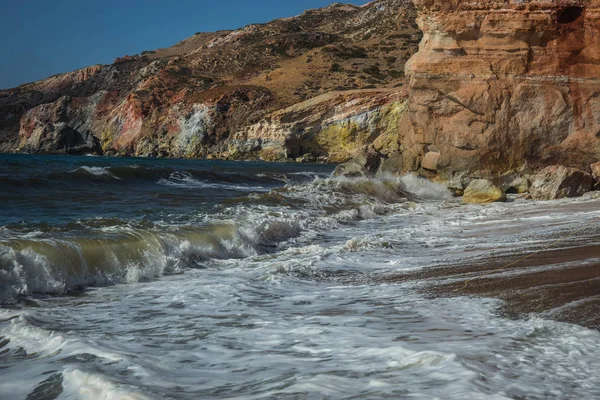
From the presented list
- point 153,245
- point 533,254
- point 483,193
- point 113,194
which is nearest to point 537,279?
point 533,254

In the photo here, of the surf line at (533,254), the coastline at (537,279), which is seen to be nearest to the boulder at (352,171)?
the surf line at (533,254)

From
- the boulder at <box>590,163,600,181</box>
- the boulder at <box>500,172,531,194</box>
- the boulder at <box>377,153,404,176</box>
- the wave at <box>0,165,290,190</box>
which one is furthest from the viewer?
the boulder at <box>377,153,404,176</box>

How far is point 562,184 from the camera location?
15.7 m

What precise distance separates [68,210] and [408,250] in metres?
7.77

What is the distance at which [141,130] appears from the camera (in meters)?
63.5

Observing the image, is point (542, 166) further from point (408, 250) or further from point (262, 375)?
point (262, 375)

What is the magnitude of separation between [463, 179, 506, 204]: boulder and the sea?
228 cm

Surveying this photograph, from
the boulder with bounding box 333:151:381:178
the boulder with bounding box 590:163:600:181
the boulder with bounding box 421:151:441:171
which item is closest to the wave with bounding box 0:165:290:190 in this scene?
the boulder with bounding box 333:151:381:178

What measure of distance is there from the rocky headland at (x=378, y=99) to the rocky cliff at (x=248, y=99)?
17 centimetres

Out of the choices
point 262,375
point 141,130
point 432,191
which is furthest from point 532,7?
point 141,130

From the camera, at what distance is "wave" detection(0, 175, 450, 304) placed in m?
7.32

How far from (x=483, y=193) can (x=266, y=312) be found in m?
12.2

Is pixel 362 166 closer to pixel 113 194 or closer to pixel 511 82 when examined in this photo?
pixel 511 82

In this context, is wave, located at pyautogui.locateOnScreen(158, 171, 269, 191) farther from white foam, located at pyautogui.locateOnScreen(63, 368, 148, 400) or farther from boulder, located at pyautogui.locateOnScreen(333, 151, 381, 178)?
white foam, located at pyautogui.locateOnScreen(63, 368, 148, 400)
